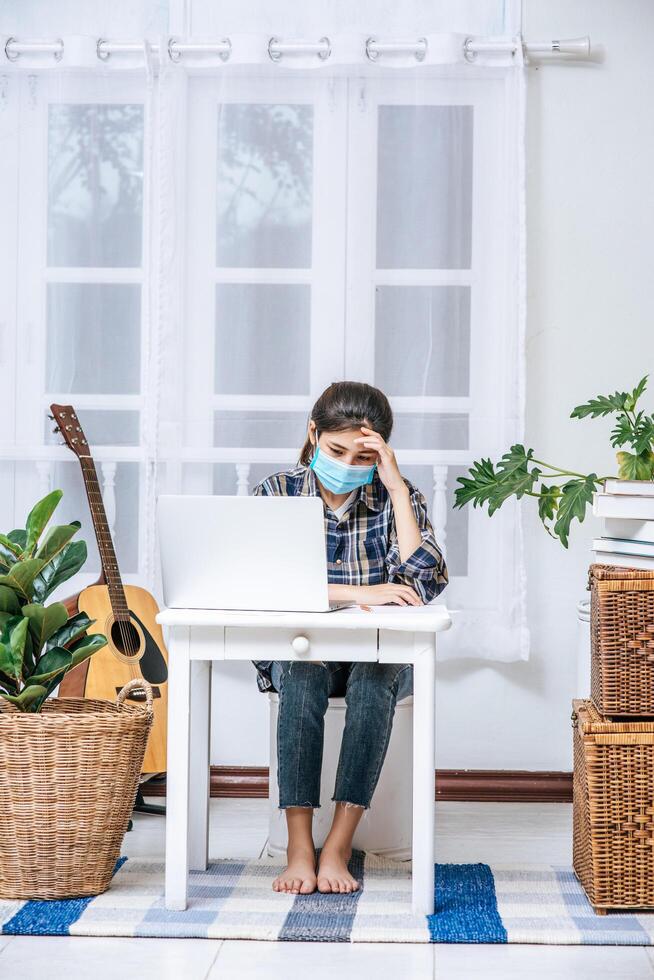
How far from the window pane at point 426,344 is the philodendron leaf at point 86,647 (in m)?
1.13

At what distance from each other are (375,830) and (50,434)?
136 centimetres

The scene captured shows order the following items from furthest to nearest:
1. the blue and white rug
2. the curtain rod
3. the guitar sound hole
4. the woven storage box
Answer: the curtain rod
the guitar sound hole
the woven storage box
the blue and white rug

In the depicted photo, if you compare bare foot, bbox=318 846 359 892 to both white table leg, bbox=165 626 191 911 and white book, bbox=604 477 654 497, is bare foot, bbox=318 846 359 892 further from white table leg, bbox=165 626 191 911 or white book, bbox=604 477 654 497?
white book, bbox=604 477 654 497

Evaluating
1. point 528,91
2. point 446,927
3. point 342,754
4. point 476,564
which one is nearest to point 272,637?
point 342,754

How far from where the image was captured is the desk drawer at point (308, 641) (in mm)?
1934

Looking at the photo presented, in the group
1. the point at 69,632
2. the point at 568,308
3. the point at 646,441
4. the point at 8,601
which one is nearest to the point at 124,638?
the point at 69,632

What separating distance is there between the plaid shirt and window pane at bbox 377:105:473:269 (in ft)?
2.57

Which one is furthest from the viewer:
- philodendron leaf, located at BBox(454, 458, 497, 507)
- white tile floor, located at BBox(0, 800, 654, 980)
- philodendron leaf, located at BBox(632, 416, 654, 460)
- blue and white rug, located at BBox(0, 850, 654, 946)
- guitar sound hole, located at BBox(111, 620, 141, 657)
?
guitar sound hole, located at BBox(111, 620, 141, 657)

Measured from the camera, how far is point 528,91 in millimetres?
2918

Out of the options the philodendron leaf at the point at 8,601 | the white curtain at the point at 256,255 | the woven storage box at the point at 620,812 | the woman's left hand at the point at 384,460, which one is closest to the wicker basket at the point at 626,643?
the woven storage box at the point at 620,812

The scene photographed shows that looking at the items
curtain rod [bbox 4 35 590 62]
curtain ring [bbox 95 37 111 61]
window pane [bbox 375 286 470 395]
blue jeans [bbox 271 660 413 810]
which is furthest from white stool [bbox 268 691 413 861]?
curtain ring [bbox 95 37 111 61]

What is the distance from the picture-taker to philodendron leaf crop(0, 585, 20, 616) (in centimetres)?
203

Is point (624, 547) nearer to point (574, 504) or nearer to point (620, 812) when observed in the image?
point (574, 504)

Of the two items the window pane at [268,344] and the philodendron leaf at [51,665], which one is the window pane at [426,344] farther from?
the philodendron leaf at [51,665]
